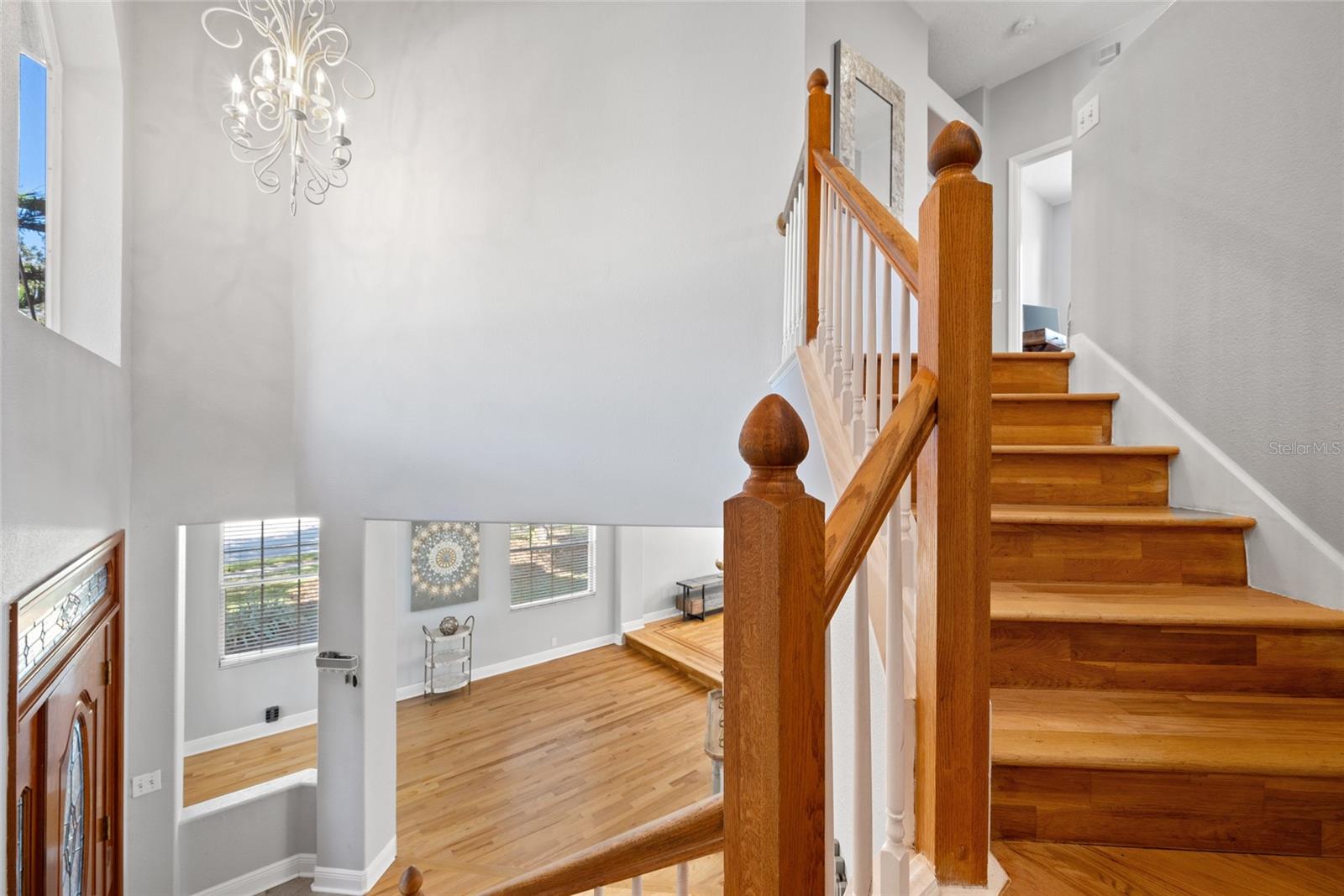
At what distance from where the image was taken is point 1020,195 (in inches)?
170

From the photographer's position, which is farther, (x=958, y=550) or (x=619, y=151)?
(x=619, y=151)

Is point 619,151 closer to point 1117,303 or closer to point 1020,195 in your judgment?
point 1117,303

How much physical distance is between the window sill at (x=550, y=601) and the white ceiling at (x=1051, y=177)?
6.37 meters

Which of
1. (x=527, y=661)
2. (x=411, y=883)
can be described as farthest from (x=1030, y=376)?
(x=527, y=661)

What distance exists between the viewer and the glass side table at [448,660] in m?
6.09

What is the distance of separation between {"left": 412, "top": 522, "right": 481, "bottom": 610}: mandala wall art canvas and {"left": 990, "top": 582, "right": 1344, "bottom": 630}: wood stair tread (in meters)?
5.67

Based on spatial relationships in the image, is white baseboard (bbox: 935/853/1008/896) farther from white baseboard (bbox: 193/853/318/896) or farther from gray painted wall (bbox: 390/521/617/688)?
gray painted wall (bbox: 390/521/617/688)

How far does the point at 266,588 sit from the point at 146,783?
8.79ft

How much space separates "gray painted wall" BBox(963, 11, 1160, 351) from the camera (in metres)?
3.96

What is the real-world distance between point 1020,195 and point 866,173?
1.80 m

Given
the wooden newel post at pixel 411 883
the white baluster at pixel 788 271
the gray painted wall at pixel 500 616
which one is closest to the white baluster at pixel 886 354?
the white baluster at pixel 788 271

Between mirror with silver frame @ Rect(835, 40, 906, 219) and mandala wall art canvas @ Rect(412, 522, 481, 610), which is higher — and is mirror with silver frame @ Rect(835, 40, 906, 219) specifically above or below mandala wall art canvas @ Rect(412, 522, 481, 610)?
above

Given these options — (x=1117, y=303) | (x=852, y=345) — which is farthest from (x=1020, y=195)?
(x=852, y=345)

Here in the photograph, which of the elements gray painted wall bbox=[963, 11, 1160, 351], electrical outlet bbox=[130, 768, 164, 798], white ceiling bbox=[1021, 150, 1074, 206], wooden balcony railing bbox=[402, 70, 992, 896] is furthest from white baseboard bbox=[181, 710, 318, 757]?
white ceiling bbox=[1021, 150, 1074, 206]
